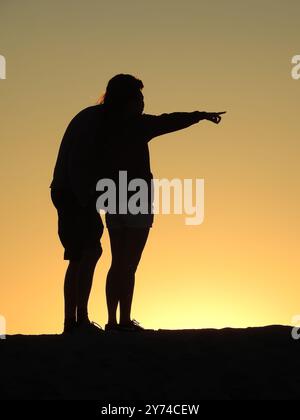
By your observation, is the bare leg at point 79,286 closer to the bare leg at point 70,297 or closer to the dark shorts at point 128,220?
the bare leg at point 70,297

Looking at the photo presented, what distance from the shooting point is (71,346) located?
1055 cm

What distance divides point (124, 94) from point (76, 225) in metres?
1.34

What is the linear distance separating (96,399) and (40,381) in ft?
1.87

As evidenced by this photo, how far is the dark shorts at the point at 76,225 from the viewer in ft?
37.4

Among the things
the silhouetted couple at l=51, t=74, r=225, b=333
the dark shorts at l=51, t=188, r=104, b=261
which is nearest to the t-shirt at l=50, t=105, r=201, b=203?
the silhouetted couple at l=51, t=74, r=225, b=333

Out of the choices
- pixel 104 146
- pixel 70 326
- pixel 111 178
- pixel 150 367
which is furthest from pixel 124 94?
pixel 150 367

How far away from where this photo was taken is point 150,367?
10102 millimetres

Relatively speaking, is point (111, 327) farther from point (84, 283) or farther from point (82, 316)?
point (84, 283)

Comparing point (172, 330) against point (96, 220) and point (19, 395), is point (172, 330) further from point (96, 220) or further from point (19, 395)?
point (19, 395)

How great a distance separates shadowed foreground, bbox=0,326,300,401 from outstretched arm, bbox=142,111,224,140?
2.01 metres

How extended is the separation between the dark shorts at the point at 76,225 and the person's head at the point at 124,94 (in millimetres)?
949

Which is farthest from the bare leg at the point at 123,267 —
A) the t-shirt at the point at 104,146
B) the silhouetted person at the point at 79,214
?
the t-shirt at the point at 104,146
